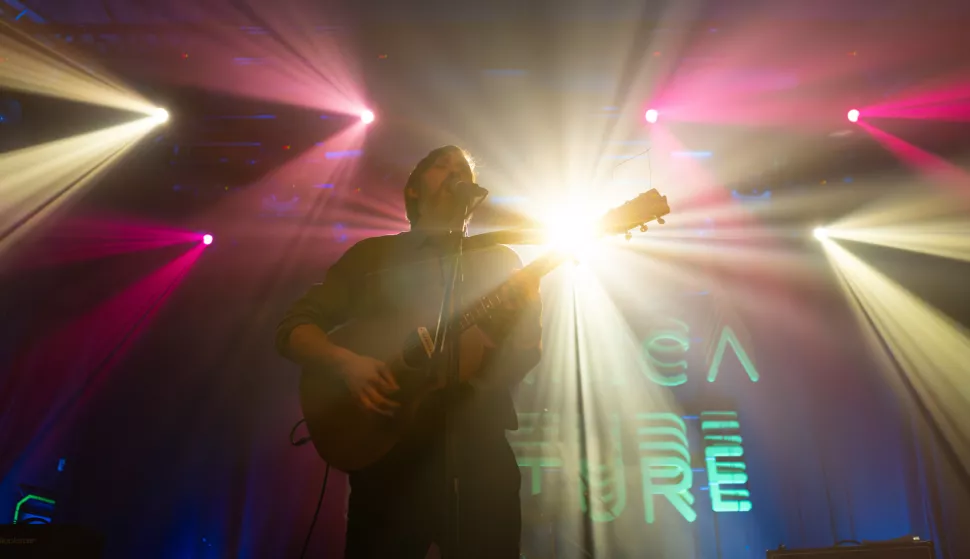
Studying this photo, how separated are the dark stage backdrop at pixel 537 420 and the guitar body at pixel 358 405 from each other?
11.9 ft

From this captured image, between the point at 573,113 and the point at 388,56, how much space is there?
5.69 ft

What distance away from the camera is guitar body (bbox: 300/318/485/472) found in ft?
5.92

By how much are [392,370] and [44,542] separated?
2.69m

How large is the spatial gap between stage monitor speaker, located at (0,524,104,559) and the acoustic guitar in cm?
218

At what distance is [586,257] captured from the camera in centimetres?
634

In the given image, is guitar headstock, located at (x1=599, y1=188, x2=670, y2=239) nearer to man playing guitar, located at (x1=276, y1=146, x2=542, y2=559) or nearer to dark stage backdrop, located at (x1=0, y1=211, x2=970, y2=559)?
man playing guitar, located at (x1=276, y1=146, x2=542, y2=559)

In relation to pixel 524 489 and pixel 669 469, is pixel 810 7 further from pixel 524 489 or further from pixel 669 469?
pixel 524 489

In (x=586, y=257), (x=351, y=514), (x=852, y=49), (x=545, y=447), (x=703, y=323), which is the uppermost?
(x=852, y=49)

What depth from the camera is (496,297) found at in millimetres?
1894

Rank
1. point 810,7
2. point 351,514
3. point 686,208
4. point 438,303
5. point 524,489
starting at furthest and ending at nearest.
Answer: point 686,208 → point 524,489 → point 810,7 → point 438,303 → point 351,514

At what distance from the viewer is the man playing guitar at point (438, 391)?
66.4 inches

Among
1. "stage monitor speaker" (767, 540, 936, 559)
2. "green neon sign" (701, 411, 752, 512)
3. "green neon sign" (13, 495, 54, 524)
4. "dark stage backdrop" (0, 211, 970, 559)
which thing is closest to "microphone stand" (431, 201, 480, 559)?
"stage monitor speaker" (767, 540, 936, 559)

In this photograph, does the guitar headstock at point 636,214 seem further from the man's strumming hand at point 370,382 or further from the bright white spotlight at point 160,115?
the bright white spotlight at point 160,115

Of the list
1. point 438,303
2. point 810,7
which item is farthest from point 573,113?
point 438,303
